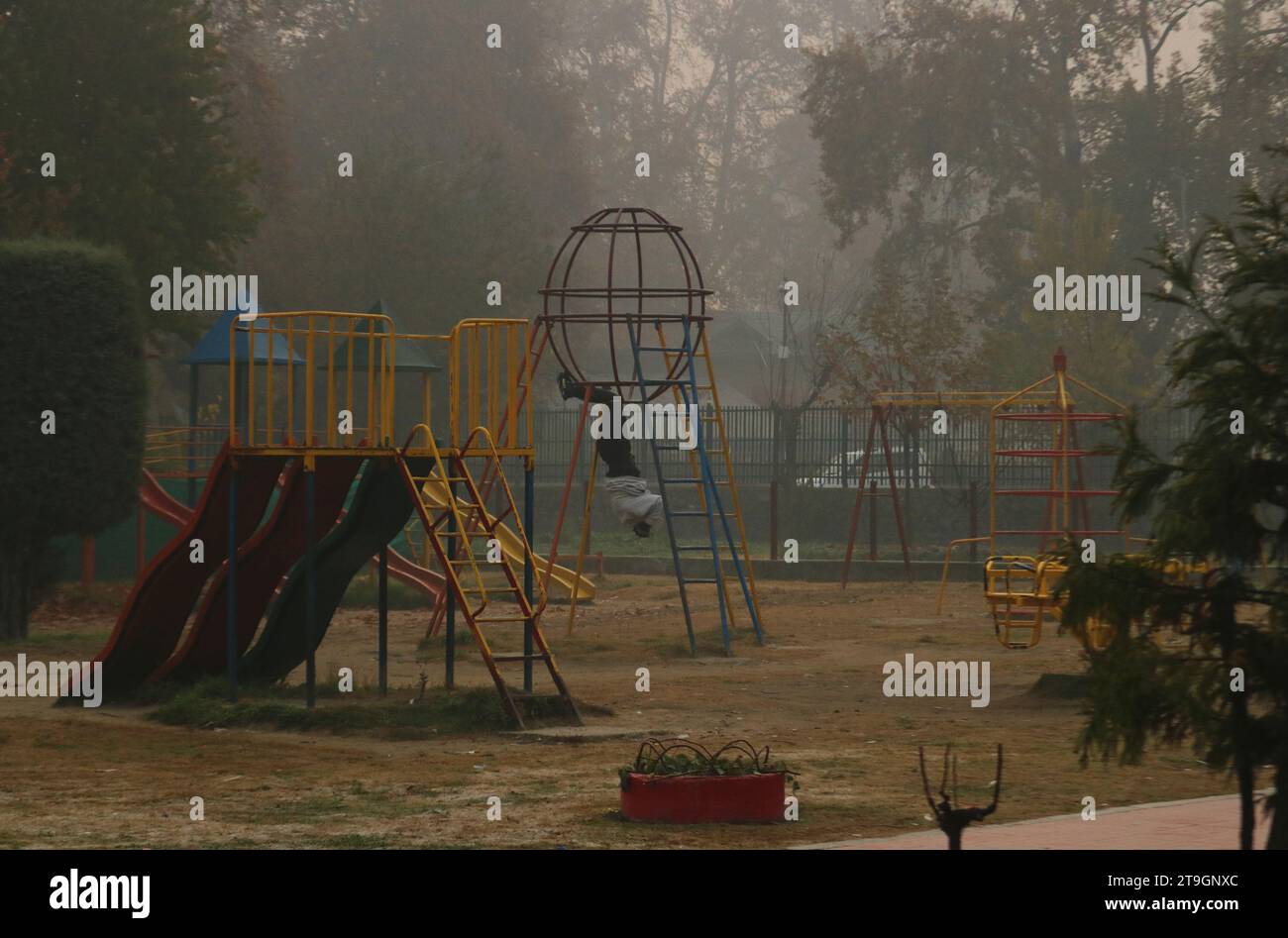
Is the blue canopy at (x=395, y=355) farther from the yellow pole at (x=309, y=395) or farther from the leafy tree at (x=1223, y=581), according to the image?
the leafy tree at (x=1223, y=581)

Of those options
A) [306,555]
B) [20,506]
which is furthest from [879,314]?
[306,555]

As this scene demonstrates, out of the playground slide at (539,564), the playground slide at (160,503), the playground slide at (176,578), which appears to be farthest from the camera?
the playground slide at (539,564)

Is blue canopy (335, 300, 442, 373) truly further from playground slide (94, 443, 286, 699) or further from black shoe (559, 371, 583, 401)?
playground slide (94, 443, 286, 699)

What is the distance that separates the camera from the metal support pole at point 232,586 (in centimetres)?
1507

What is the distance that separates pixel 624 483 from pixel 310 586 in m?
5.21

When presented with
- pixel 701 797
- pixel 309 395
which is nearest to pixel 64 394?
pixel 309 395

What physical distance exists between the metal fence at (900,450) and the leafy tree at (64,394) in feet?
53.6

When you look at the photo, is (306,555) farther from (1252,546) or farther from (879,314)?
(879,314)

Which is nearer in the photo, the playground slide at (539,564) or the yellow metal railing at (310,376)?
the yellow metal railing at (310,376)

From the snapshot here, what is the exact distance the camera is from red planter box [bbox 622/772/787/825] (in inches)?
382

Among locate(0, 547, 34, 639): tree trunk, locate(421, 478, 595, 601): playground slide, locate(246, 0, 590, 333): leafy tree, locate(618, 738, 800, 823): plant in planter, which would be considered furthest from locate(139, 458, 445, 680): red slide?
locate(246, 0, 590, 333): leafy tree

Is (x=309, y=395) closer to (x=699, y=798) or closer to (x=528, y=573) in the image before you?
(x=528, y=573)

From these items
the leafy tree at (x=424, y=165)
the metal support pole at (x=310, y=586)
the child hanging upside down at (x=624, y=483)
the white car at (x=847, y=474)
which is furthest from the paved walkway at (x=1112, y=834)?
the leafy tree at (x=424, y=165)

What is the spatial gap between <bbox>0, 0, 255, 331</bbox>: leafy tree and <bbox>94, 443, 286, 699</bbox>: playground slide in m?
9.32
